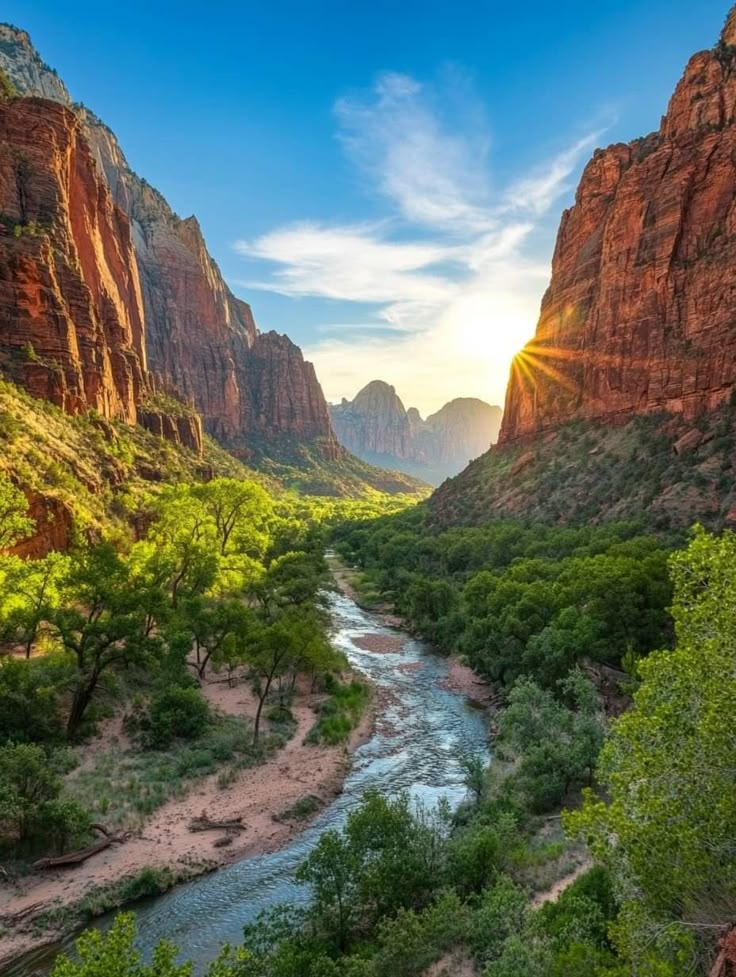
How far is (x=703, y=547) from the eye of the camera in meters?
9.71

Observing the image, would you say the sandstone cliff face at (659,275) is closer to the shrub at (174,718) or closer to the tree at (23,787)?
the shrub at (174,718)

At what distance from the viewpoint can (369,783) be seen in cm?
2538

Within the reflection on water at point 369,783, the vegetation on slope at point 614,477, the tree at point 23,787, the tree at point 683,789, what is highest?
the vegetation on slope at point 614,477

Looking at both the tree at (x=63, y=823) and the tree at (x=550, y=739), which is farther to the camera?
the tree at (x=550, y=739)

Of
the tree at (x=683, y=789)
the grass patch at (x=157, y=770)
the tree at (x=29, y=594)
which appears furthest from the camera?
the tree at (x=29, y=594)

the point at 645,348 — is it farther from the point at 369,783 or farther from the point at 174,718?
the point at 174,718

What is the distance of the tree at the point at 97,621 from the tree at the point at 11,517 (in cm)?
584

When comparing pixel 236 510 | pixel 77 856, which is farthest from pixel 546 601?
pixel 236 510

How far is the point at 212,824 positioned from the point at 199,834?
627 millimetres

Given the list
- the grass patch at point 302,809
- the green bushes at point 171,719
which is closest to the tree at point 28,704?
the green bushes at point 171,719

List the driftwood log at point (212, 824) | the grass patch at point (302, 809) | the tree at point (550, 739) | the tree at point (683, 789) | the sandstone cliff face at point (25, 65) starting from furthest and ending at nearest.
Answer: the sandstone cliff face at point (25, 65)
the grass patch at point (302, 809)
the tree at point (550, 739)
the driftwood log at point (212, 824)
the tree at point (683, 789)

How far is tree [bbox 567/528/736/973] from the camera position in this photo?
838cm

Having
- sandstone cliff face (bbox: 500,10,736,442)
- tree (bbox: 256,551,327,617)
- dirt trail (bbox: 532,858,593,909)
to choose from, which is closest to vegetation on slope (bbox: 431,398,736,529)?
sandstone cliff face (bbox: 500,10,736,442)

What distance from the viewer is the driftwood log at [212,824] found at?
21.3 metres
